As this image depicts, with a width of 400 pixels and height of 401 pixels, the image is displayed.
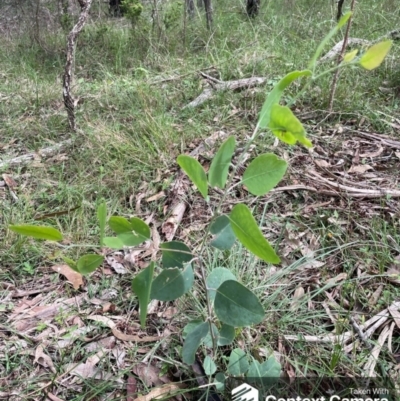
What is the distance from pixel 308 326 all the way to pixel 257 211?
24.9 inches

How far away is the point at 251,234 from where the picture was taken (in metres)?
0.62

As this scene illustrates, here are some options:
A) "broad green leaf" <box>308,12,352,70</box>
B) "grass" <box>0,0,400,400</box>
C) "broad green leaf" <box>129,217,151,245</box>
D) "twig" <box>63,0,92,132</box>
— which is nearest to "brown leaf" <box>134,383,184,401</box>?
"grass" <box>0,0,400,400</box>

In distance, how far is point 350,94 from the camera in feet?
8.21

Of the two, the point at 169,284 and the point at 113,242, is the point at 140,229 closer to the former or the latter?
the point at 113,242

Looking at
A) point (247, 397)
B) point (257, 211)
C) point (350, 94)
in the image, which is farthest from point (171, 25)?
point (247, 397)

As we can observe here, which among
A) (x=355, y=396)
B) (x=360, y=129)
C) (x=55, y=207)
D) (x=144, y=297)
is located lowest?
(x=55, y=207)

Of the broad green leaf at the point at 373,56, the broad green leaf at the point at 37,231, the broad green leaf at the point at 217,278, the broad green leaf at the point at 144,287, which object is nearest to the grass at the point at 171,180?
the broad green leaf at the point at 217,278

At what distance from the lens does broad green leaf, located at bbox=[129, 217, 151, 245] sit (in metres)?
0.65

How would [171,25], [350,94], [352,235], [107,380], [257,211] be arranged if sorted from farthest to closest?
[171,25] → [350,94] → [257,211] → [352,235] → [107,380]

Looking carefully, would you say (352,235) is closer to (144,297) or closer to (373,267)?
(373,267)

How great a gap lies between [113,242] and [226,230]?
0.89 ft

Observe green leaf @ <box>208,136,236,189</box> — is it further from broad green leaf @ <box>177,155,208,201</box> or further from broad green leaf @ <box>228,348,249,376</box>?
broad green leaf @ <box>228,348,249,376</box>

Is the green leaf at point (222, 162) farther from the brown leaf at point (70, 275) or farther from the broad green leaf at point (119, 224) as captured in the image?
the brown leaf at point (70, 275)

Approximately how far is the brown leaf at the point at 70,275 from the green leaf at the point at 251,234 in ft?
3.57
